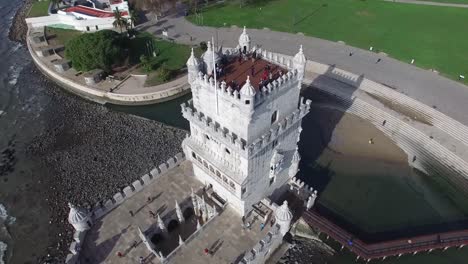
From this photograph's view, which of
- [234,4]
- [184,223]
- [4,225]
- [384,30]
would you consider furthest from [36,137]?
[384,30]

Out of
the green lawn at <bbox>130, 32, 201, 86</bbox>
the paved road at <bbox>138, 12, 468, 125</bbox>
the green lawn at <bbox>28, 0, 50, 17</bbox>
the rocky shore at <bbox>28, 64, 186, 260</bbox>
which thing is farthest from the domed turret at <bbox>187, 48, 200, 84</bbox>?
the green lawn at <bbox>28, 0, 50, 17</bbox>

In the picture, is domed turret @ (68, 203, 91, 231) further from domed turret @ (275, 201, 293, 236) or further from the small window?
the small window

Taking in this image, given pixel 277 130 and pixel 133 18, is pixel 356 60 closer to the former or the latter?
pixel 277 130

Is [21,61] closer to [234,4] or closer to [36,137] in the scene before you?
[36,137]

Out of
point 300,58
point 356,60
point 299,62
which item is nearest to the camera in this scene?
point 300,58

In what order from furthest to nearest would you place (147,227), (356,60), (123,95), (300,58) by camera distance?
(356,60) → (123,95) → (147,227) → (300,58)

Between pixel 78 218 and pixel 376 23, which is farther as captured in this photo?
pixel 376 23

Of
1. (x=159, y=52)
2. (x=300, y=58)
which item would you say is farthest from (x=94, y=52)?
(x=300, y=58)
